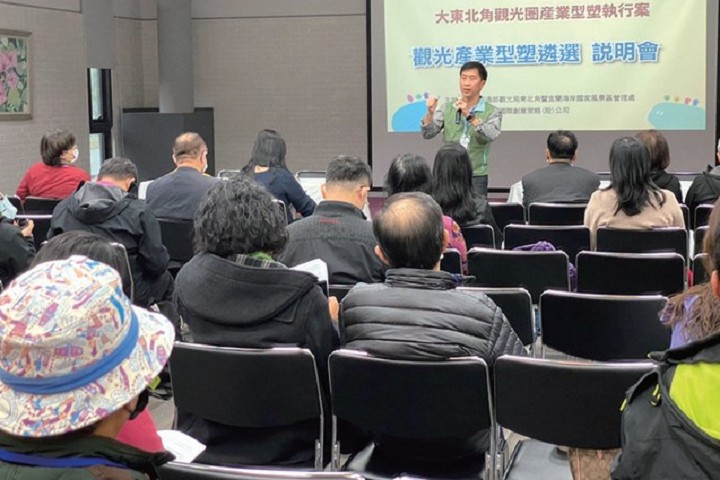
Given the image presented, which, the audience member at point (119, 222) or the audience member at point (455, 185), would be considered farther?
the audience member at point (455, 185)

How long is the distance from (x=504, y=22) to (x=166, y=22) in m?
3.79

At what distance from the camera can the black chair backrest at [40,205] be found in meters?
5.84

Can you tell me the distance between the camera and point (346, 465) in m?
2.54

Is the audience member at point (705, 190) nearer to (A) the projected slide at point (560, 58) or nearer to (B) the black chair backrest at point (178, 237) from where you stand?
(B) the black chair backrest at point (178, 237)

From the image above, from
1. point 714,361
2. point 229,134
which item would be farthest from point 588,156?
point 714,361

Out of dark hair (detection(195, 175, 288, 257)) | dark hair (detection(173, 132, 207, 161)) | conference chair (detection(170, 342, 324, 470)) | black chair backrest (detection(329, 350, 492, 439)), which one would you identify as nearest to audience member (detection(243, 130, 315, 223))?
dark hair (detection(173, 132, 207, 161))

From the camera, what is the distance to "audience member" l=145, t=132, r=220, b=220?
16.6ft

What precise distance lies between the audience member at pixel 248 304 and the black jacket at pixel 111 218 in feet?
5.47

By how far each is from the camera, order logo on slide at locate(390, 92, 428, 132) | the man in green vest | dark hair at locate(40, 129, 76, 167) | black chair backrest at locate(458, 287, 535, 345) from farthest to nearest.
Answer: logo on slide at locate(390, 92, 428, 132)
the man in green vest
dark hair at locate(40, 129, 76, 167)
black chair backrest at locate(458, 287, 535, 345)

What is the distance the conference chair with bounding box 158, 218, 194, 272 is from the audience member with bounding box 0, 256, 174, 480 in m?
3.74

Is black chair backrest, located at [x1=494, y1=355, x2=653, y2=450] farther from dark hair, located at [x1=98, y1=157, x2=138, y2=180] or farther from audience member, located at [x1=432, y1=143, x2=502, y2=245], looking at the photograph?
dark hair, located at [x1=98, y1=157, x2=138, y2=180]

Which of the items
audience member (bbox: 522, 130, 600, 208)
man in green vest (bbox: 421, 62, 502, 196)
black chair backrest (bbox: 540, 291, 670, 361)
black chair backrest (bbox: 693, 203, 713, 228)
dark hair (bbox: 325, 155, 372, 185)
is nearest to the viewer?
black chair backrest (bbox: 540, 291, 670, 361)

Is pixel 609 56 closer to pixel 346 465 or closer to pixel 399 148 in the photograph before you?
pixel 399 148

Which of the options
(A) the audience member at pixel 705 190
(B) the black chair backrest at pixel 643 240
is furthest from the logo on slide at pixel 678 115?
(B) the black chair backrest at pixel 643 240
